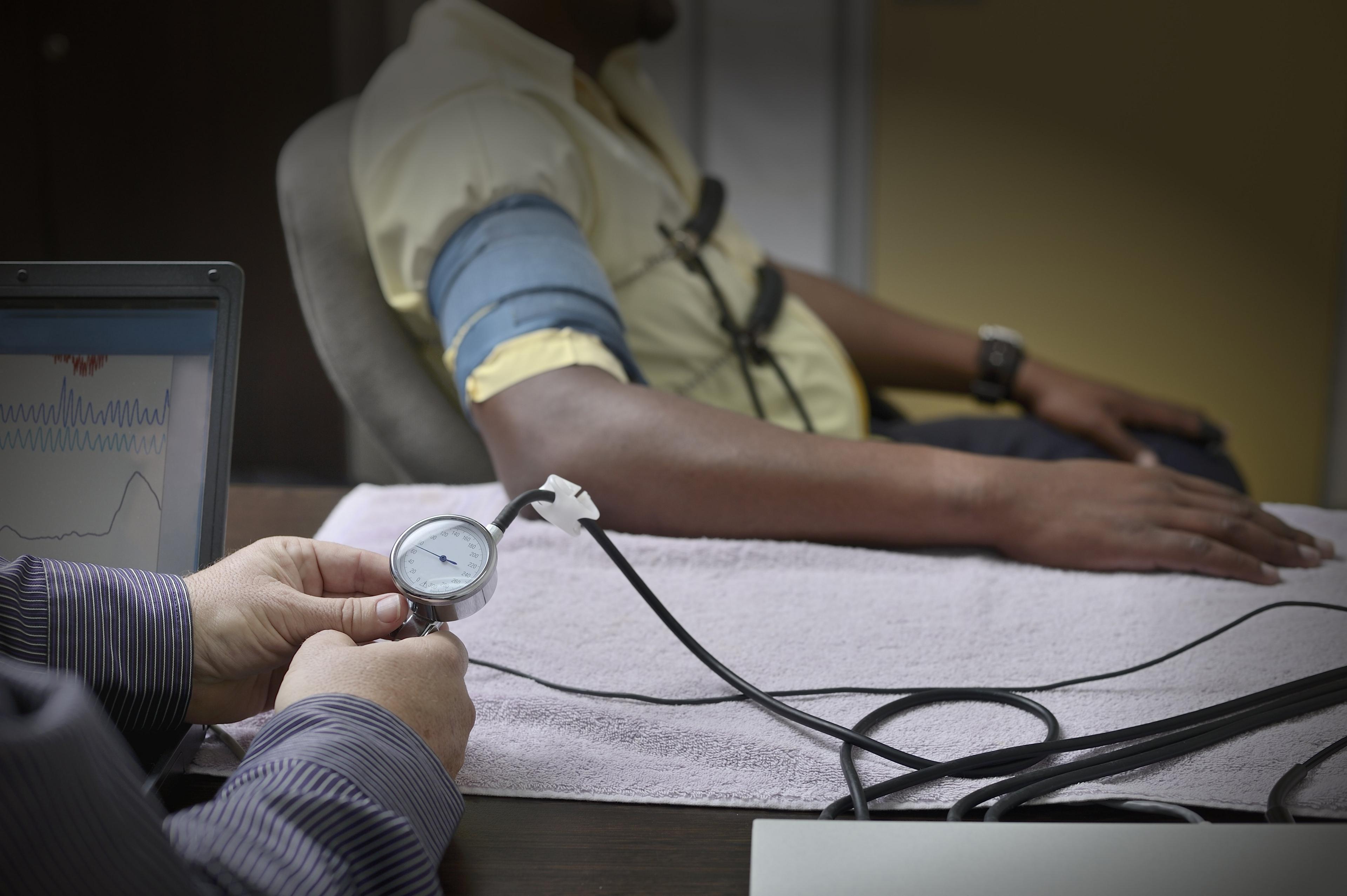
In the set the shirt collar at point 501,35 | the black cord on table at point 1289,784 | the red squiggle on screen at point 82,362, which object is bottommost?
the black cord on table at point 1289,784

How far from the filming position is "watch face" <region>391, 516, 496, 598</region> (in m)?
0.41

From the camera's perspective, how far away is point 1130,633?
534 millimetres

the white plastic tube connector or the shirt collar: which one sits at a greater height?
the shirt collar

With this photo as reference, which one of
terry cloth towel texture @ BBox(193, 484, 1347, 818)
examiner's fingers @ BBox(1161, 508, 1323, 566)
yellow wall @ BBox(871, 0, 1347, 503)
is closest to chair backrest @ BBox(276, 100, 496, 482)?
terry cloth towel texture @ BBox(193, 484, 1347, 818)

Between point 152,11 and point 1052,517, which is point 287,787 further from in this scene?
point 152,11

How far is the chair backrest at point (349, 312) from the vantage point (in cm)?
76

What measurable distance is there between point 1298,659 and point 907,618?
0.21m

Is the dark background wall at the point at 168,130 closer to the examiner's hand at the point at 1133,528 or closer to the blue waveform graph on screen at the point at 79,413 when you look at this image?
the blue waveform graph on screen at the point at 79,413

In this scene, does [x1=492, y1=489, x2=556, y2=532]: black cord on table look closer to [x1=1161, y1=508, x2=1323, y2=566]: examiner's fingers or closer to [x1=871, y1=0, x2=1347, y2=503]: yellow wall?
[x1=1161, y1=508, x2=1323, y2=566]: examiner's fingers

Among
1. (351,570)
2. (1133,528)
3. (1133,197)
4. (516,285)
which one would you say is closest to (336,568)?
(351,570)

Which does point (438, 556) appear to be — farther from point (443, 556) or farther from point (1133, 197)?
point (1133, 197)

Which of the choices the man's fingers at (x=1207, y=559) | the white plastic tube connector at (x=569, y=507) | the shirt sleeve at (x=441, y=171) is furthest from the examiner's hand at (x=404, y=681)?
the man's fingers at (x=1207, y=559)

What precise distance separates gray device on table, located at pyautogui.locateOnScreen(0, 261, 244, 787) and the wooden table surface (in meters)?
0.14

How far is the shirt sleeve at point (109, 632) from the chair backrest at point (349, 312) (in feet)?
1.41
